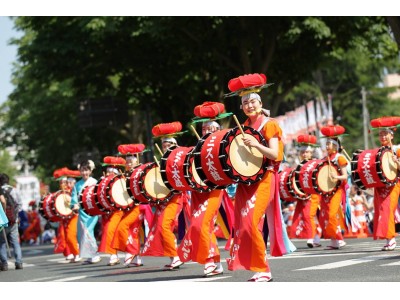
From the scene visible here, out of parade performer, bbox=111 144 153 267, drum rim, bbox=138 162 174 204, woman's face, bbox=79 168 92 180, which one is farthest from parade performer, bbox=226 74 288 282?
woman's face, bbox=79 168 92 180

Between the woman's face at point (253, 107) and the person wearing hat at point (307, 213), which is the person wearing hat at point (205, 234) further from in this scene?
the person wearing hat at point (307, 213)

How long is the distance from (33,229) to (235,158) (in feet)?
120

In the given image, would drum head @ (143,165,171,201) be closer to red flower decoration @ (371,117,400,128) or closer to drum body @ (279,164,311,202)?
red flower decoration @ (371,117,400,128)

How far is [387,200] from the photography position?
16.6 m

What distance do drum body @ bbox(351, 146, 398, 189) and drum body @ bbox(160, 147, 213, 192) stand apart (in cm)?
326

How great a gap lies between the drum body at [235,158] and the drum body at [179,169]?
1.95 m

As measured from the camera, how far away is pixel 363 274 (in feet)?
41.2

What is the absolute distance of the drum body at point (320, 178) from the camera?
18.8 m

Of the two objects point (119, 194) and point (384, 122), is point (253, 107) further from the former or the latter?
point (119, 194)

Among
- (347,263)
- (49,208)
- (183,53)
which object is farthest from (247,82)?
(183,53)

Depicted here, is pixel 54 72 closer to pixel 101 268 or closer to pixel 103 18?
pixel 103 18

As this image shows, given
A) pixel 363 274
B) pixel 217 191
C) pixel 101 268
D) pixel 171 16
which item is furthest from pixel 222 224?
pixel 171 16

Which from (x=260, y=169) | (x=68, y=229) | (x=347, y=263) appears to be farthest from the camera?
(x=68, y=229)

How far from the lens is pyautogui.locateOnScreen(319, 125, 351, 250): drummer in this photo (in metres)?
18.5
